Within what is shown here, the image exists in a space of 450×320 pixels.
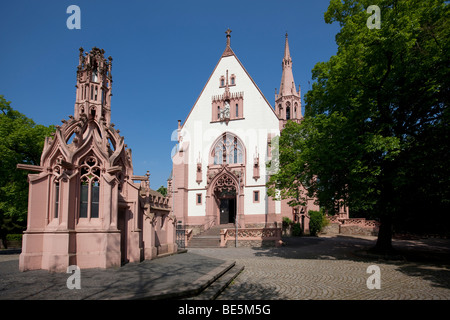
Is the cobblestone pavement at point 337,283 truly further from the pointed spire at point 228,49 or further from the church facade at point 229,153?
the pointed spire at point 228,49

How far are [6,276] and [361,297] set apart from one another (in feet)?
32.4

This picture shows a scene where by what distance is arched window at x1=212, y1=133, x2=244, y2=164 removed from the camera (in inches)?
1359

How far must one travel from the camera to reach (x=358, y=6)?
663 inches

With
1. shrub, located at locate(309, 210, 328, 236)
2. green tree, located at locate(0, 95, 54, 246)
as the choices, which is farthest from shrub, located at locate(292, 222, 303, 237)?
green tree, located at locate(0, 95, 54, 246)

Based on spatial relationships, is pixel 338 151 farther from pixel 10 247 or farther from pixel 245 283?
pixel 10 247

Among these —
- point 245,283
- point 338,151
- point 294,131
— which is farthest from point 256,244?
point 245,283

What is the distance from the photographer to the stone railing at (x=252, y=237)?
78.4 feet

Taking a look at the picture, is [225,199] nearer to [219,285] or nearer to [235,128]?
[235,128]

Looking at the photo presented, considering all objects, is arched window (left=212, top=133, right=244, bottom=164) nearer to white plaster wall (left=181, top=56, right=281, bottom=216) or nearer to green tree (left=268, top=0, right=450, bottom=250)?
white plaster wall (left=181, top=56, right=281, bottom=216)

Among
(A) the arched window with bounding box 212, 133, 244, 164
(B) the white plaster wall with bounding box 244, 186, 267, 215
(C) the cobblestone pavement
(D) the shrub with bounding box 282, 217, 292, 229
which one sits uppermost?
(A) the arched window with bounding box 212, 133, 244, 164

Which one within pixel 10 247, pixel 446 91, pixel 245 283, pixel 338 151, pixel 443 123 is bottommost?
pixel 10 247

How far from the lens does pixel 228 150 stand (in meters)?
35.0

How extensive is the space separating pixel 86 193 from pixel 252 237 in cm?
1670

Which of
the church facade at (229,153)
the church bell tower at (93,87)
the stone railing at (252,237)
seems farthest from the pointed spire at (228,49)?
the church bell tower at (93,87)
